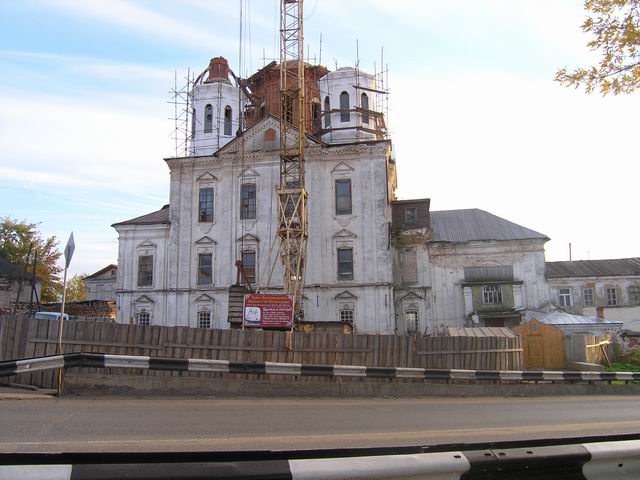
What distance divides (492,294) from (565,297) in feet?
40.8

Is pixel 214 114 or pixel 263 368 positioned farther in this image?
pixel 214 114

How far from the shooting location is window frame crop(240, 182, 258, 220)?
39.5 meters

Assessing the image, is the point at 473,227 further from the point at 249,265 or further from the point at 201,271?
the point at 201,271

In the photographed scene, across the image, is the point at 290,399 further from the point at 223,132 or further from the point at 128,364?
the point at 223,132

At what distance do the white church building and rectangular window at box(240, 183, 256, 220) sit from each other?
7cm

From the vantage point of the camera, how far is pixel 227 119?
1774 inches

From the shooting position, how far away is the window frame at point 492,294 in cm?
3836

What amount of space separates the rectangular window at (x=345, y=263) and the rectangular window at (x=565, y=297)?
2036 cm

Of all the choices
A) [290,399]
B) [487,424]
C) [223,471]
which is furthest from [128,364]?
[223,471]

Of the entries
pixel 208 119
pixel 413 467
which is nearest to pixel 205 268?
pixel 208 119

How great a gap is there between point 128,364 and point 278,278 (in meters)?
25.5

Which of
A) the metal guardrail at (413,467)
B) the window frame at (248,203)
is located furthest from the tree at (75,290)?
the metal guardrail at (413,467)

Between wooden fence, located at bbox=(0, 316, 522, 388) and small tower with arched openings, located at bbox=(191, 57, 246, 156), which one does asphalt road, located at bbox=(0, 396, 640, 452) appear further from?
small tower with arched openings, located at bbox=(191, 57, 246, 156)

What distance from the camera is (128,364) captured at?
1283 centimetres
